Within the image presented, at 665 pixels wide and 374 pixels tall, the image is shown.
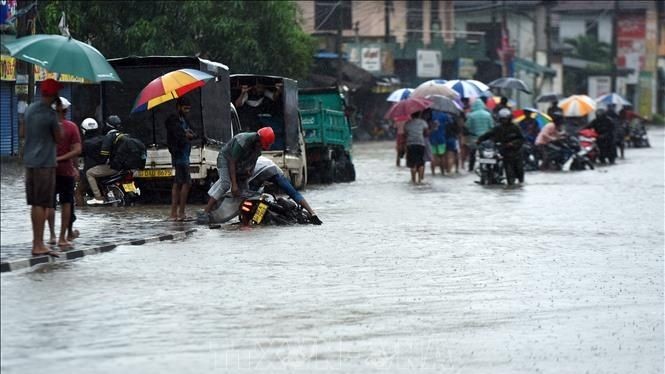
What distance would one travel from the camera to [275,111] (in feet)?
92.0

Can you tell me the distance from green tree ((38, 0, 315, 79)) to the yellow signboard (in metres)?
1.48

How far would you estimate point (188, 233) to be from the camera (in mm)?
17391

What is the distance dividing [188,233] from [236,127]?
27.2 ft

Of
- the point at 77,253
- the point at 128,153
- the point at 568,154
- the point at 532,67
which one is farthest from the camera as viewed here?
the point at 532,67

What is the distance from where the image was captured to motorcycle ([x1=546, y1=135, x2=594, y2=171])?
122 ft

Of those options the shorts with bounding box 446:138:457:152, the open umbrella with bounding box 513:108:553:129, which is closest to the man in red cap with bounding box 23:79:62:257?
the shorts with bounding box 446:138:457:152

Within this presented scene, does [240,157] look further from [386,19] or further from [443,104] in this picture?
[386,19]

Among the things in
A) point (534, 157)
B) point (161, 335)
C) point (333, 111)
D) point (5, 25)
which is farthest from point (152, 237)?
point (534, 157)

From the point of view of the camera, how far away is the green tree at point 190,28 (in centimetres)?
4231

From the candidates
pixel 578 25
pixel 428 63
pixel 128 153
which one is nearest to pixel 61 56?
pixel 128 153

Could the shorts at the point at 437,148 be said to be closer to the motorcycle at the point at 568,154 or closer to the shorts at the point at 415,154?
the motorcycle at the point at 568,154

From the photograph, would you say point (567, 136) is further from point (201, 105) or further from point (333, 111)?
point (201, 105)

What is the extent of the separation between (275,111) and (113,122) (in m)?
6.29

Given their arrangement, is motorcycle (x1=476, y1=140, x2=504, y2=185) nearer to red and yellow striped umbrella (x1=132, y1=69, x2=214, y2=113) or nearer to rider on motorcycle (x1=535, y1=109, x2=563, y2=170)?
rider on motorcycle (x1=535, y1=109, x2=563, y2=170)
